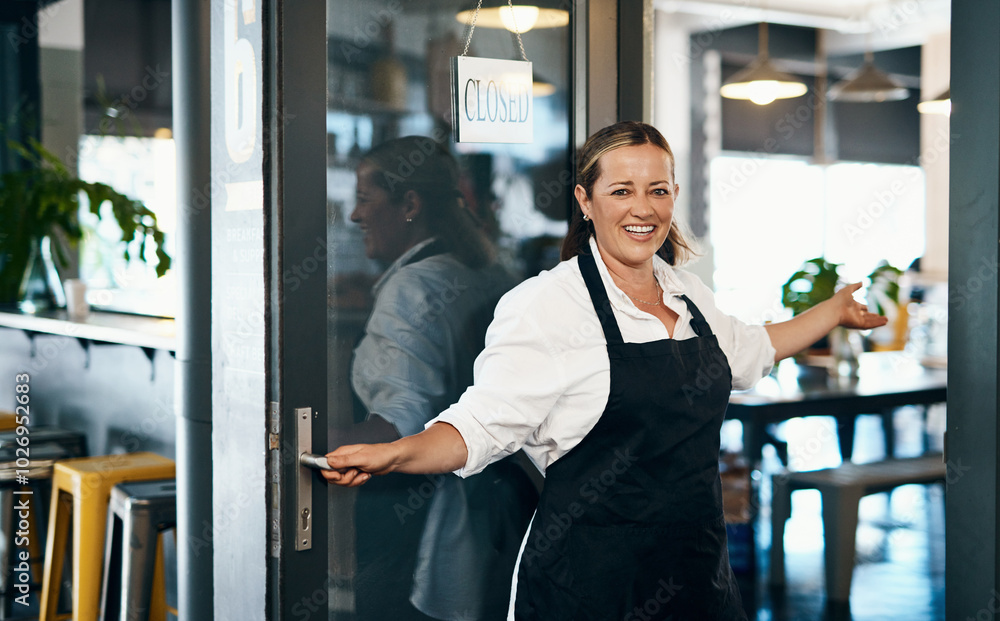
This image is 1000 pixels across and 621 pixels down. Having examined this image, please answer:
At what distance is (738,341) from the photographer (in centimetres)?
214

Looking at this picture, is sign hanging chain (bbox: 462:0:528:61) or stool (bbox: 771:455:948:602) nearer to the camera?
sign hanging chain (bbox: 462:0:528:61)

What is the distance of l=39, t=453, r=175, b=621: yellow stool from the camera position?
10.1 ft

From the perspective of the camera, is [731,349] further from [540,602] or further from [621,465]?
[540,602]

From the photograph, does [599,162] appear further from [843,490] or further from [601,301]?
[843,490]

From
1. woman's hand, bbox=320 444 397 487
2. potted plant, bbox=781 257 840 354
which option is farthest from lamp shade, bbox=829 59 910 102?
woman's hand, bbox=320 444 397 487

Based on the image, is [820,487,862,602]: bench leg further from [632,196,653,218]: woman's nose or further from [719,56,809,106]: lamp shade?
[719,56,809,106]: lamp shade

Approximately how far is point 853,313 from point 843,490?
1.65 m

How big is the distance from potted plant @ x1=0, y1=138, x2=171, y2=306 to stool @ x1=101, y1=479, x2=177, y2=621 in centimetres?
105

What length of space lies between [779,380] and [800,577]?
84 cm

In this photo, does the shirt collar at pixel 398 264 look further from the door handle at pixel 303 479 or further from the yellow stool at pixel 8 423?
the yellow stool at pixel 8 423

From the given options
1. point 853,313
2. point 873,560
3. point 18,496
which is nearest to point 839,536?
point 873,560

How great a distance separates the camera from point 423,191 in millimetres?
2068

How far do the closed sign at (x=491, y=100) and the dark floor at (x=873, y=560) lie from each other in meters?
2.34

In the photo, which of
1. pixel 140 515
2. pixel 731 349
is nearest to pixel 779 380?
pixel 731 349
